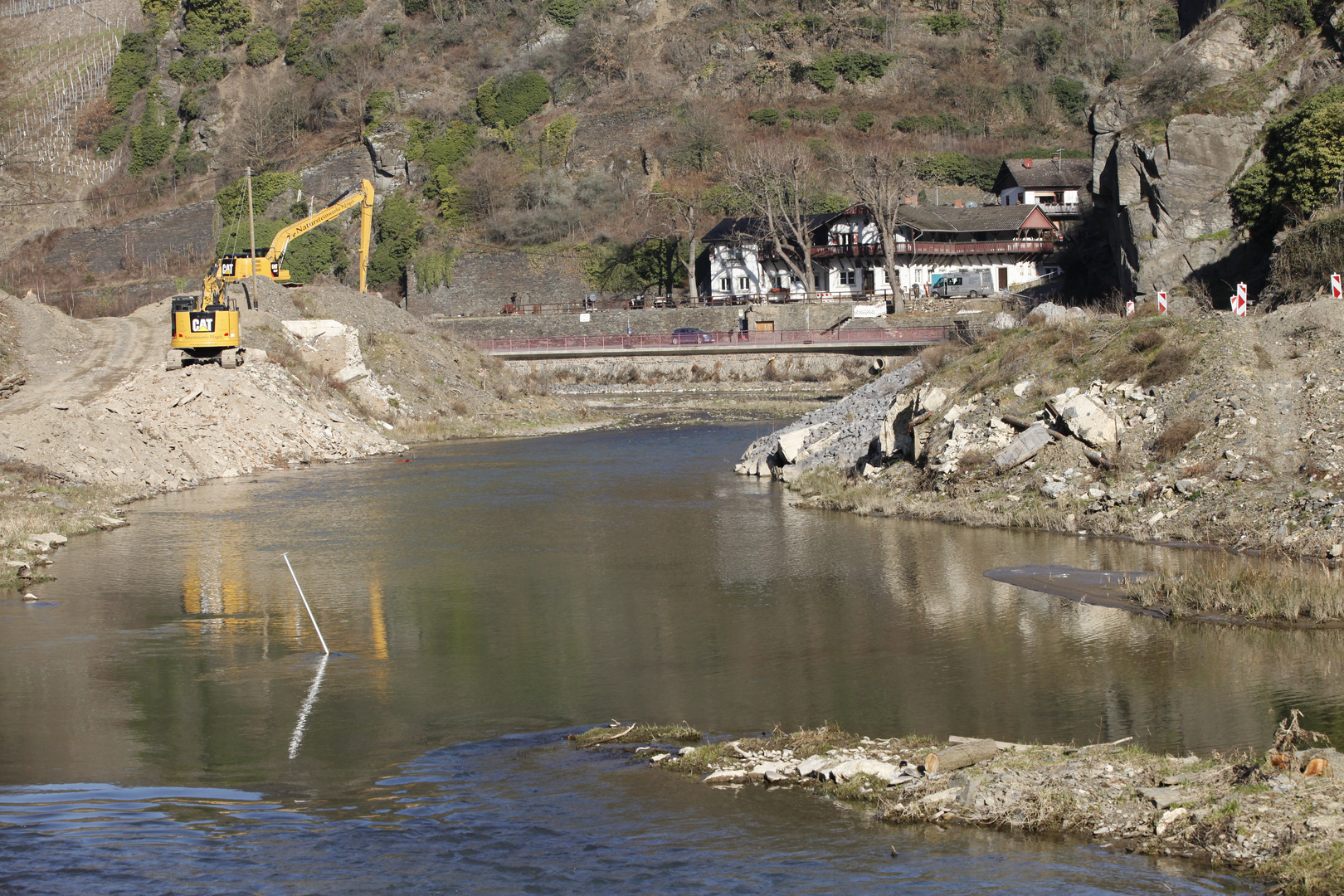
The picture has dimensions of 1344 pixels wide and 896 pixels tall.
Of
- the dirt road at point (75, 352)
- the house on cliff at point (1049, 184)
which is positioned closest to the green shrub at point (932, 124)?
the house on cliff at point (1049, 184)

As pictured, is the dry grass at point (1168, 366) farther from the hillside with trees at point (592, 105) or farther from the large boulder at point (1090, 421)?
the hillside with trees at point (592, 105)

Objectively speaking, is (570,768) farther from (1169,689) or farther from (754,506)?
(754,506)

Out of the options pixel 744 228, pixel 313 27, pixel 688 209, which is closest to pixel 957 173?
pixel 744 228

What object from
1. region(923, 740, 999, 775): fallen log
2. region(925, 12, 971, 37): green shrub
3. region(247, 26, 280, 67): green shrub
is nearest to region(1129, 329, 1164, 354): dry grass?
region(923, 740, 999, 775): fallen log

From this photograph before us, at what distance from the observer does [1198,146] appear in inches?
2041

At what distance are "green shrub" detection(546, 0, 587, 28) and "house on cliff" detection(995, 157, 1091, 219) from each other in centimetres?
4641

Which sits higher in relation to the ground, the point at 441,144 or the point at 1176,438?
the point at 441,144

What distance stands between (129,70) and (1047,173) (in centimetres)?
8858

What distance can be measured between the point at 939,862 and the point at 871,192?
220ft

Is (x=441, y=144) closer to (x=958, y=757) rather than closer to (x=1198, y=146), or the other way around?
(x=1198, y=146)

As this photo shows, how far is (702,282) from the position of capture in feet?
280

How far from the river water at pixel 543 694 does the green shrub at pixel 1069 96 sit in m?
88.1

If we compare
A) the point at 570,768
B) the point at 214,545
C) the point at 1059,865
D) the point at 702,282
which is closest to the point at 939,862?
the point at 1059,865

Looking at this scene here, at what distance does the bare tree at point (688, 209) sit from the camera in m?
79.6
